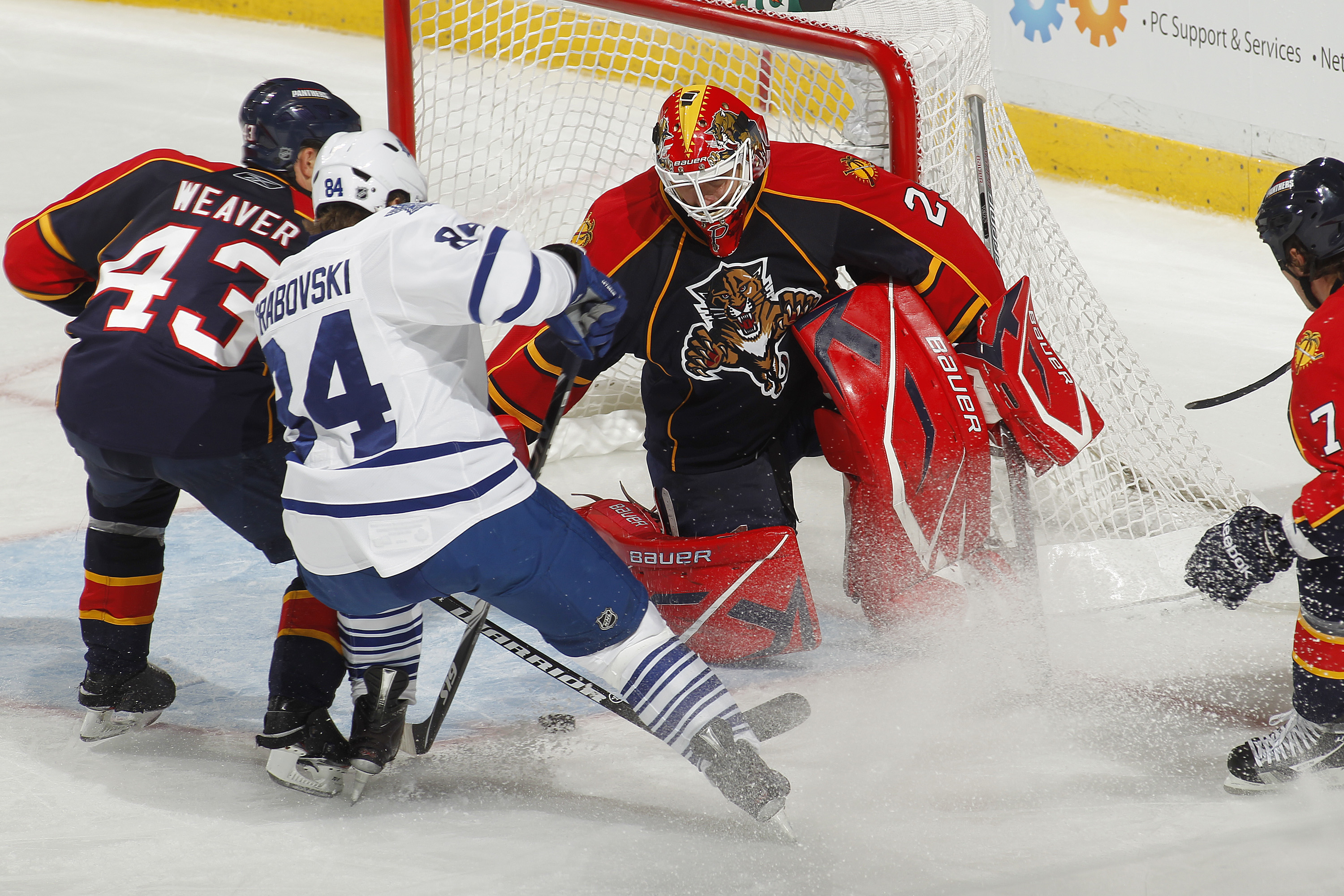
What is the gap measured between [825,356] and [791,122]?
113cm

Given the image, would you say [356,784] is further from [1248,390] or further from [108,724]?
[1248,390]

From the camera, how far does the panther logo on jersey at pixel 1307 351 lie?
6.32 ft

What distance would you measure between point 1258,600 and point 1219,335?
1.65 meters

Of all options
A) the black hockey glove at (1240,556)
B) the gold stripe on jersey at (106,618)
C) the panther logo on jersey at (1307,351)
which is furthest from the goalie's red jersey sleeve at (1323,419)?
the gold stripe on jersey at (106,618)

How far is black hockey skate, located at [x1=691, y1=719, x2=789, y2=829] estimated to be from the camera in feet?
6.61

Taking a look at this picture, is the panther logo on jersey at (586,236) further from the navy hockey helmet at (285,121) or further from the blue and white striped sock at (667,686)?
the blue and white striped sock at (667,686)

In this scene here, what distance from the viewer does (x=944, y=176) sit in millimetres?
2998

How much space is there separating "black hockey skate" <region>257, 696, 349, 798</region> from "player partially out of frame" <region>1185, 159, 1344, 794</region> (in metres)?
1.48

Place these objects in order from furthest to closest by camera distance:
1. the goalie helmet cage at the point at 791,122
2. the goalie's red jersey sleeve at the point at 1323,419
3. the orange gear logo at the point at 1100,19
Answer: the orange gear logo at the point at 1100,19 → the goalie helmet cage at the point at 791,122 → the goalie's red jersey sleeve at the point at 1323,419

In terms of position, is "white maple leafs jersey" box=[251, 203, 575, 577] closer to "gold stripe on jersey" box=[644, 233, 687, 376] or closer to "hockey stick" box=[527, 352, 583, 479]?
"hockey stick" box=[527, 352, 583, 479]

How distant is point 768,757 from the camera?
2330 millimetres

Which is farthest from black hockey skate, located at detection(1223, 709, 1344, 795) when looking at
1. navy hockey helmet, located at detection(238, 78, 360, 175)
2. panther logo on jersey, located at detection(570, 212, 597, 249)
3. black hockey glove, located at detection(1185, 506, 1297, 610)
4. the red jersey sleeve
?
navy hockey helmet, located at detection(238, 78, 360, 175)

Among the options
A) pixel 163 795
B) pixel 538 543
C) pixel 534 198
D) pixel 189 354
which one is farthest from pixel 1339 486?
pixel 534 198

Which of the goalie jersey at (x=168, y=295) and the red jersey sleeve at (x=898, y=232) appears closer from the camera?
the goalie jersey at (x=168, y=295)
